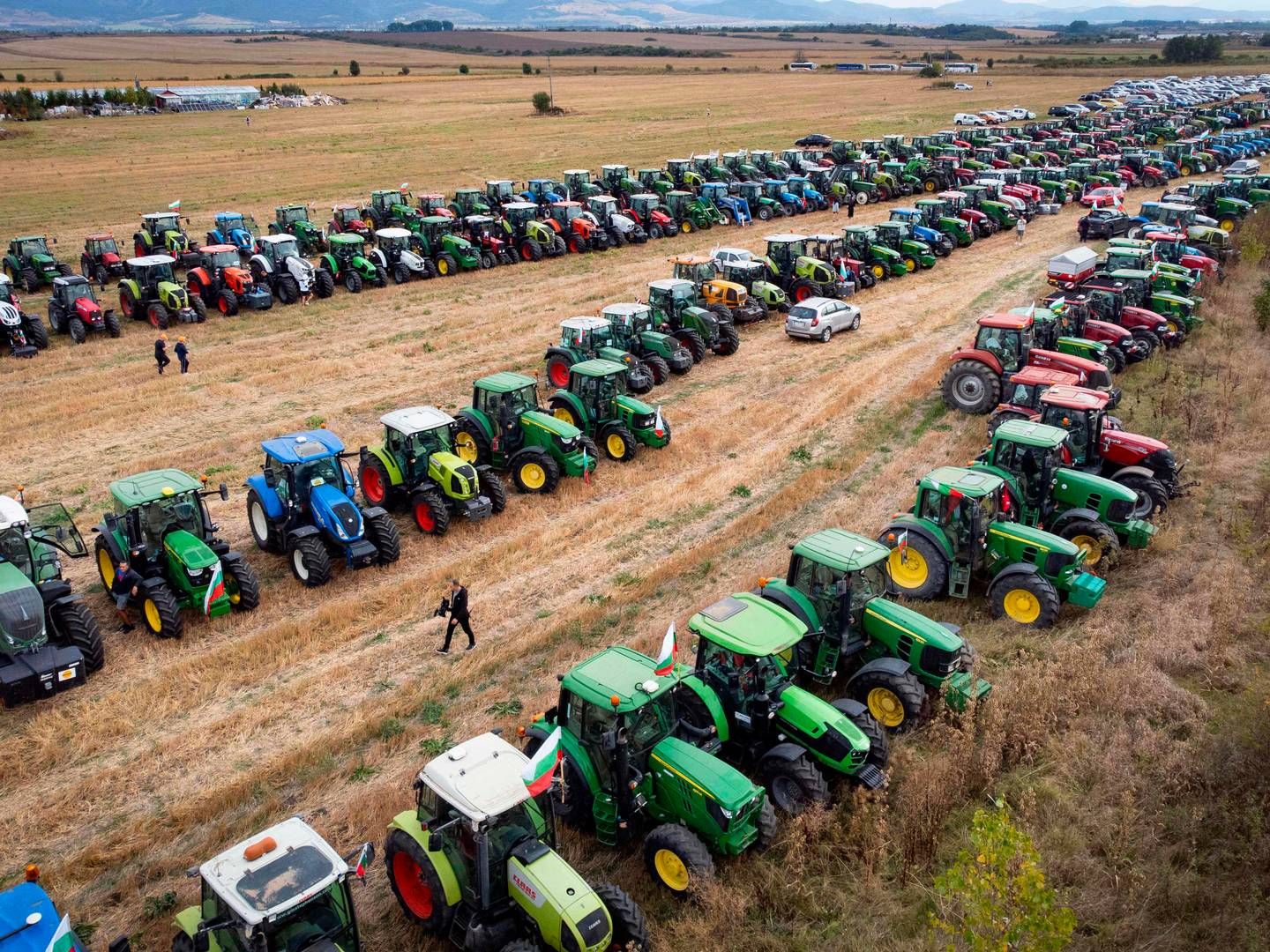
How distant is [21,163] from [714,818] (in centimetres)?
5202

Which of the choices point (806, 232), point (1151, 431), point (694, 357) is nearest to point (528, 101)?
point (806, 232)

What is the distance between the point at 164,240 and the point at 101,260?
2.44 metres

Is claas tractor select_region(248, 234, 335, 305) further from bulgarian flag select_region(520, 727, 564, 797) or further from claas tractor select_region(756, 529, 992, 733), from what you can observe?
bulgarian flag select_region(520, 727, 564, 797)

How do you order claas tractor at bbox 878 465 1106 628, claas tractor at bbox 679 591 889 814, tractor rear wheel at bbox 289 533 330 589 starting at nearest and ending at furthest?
claas tractor at bbox 679 591 889 814 < claas tractor at bbox 878 465 1106 628 < tractor rear wheel at bbox 289 533 330 589

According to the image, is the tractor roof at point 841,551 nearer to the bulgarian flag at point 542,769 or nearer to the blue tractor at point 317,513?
the bulgarian flag at point 542,769

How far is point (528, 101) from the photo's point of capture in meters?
72.1

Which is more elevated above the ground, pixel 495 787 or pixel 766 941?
pixel 495 787

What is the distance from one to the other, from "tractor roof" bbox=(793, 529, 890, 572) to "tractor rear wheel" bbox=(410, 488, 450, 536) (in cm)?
587

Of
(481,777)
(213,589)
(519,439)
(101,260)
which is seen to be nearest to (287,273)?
(101,260)

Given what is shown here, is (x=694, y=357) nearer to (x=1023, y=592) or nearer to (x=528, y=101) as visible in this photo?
(x=1023, y=592)

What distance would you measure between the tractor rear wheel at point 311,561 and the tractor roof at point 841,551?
639 centimetres

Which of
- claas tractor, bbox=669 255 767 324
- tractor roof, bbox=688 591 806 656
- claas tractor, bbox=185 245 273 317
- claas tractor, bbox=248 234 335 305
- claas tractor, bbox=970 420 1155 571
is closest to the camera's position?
tractor roof, bbox=688 591 806 656

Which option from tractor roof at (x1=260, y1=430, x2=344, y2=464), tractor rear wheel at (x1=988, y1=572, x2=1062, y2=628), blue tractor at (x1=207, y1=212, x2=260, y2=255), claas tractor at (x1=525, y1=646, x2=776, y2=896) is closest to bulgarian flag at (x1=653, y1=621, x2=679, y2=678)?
claas tractor at (x1=525, y1=646, x2=776, y2=896)

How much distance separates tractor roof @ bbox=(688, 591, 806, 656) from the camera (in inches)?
339
